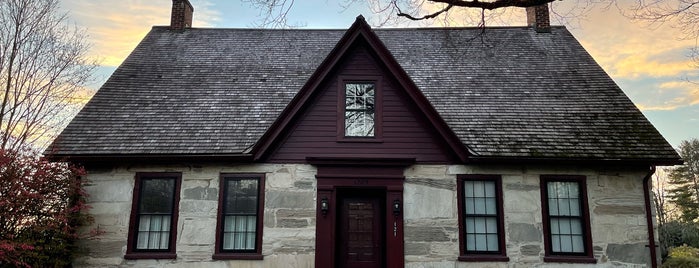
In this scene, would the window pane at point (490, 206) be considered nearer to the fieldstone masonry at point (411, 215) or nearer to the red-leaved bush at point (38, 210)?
the fieldstone masonry at point (411, 215)

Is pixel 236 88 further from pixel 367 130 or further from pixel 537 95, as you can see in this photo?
pixel 537 95

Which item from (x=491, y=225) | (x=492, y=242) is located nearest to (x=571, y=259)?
(x=492, y=242)

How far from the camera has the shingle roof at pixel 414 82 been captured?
9812mm

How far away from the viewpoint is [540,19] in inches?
565

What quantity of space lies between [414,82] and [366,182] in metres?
3.13

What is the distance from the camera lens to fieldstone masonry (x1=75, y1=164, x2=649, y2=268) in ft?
30.1

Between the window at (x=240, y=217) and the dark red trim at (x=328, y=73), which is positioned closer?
the window at (x=240, y=217)

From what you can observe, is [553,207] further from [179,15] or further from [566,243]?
[179,15]

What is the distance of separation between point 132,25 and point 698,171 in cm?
3685

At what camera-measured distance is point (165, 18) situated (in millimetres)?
15391

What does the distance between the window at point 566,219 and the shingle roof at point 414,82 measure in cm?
68

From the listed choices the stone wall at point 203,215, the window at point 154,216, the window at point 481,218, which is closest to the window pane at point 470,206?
the window at point 481,218

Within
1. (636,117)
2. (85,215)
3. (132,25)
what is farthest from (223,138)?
(636,117)

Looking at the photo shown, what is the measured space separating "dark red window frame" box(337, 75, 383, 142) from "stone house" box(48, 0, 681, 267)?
32 mm
